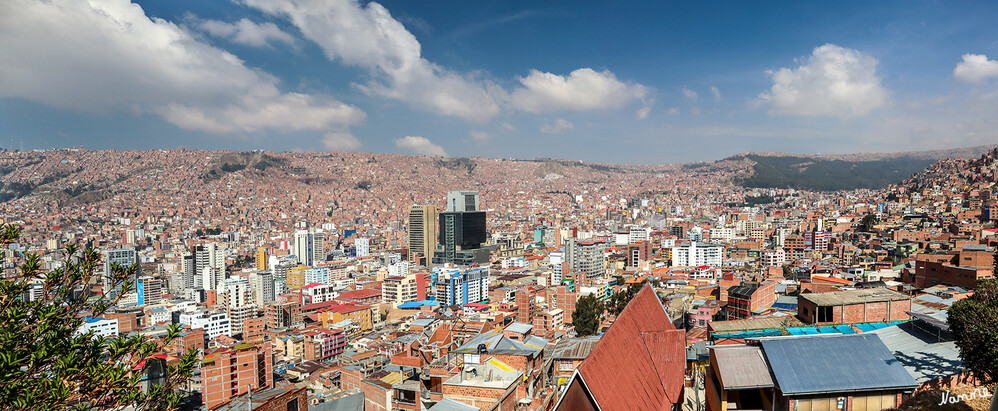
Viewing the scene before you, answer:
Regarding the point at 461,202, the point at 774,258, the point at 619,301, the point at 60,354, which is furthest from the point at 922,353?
the point at 461,202

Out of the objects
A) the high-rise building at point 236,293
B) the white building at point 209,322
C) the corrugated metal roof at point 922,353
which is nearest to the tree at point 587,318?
the corrugated metal roof at point 922,353

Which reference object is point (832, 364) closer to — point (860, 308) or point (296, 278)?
point (860, 308)

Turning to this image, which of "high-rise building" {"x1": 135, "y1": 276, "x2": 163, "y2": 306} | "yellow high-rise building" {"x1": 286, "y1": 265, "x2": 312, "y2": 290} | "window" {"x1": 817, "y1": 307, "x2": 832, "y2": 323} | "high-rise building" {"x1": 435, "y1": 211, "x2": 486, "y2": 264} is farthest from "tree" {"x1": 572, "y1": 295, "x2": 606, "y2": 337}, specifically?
"high-rise building" {"x1": 435, "y1": 211, "x2": 486, "y2": 264}

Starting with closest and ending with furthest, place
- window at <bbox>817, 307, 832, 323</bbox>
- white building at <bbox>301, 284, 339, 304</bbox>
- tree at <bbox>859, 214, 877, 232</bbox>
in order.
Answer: window at <bbox>817, 307, 832, 323</bbox> → white building at <bbox>301, 284, 339, 304</bbox> → tree at <bbox>859, 214, 877, 232</bbox>

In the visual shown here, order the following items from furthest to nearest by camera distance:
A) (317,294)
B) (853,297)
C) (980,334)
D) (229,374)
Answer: (317,294)
(229,374)
(853,297)
(980,334)

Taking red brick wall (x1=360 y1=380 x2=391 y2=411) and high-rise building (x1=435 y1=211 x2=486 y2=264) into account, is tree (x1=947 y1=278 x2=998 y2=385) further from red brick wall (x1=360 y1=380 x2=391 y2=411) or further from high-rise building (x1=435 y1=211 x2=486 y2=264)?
high-rise building (x1=435 y1=211 x2=486 y2=264)

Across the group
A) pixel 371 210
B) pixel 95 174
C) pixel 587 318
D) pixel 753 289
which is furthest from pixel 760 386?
pixel 95 174
